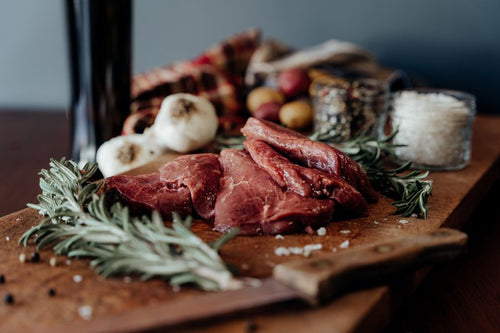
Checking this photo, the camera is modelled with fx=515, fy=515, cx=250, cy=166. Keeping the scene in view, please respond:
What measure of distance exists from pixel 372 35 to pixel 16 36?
2.21m

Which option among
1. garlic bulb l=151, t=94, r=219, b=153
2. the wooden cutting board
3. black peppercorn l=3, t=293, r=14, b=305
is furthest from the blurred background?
black peppercorn l=3, t=293, r=14, b=305

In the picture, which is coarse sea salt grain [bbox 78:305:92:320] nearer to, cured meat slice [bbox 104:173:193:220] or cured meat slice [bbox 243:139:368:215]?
cured meat slice [bbox 104:173:193:220]

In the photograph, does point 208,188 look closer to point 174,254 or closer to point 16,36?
point 174,254

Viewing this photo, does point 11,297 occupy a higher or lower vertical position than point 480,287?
higher

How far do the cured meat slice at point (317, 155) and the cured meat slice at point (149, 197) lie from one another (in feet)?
0.89

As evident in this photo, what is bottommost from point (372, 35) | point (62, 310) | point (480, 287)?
point (480, 287)

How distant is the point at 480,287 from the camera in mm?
1149

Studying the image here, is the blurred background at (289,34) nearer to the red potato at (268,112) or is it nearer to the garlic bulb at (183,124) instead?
the red potato at (268,112)

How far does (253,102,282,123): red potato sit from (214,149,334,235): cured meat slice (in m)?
0.92

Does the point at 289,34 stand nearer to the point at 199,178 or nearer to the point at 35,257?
the point at 199,178

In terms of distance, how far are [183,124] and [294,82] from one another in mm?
715

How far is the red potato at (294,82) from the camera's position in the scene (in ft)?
7.32

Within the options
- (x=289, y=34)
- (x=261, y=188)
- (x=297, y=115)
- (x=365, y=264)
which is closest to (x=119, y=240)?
(x=261, y=188)

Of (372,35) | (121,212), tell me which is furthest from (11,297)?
(372,35)
